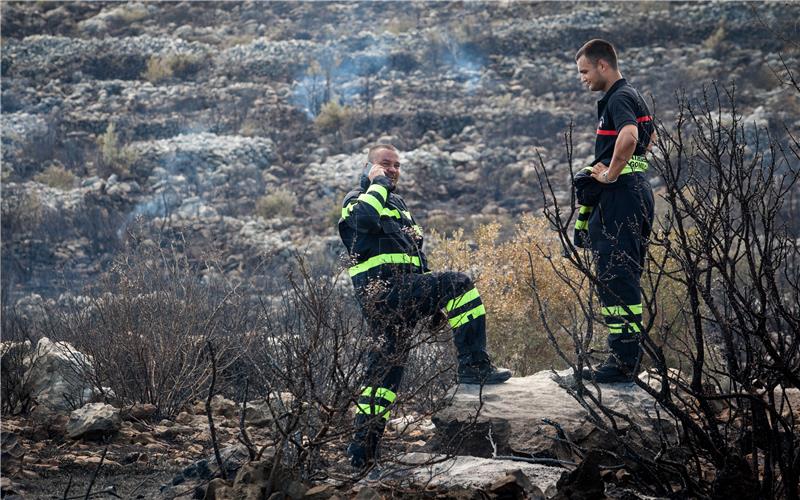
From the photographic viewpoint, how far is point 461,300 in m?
5.18

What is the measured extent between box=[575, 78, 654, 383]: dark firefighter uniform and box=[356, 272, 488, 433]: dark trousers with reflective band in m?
0.67

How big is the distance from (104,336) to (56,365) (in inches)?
16.4

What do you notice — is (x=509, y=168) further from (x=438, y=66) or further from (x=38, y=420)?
(x=38, y=420)

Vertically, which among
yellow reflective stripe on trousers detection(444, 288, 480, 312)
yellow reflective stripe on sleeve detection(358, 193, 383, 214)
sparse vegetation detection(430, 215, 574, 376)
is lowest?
sparse vegetation detection(430, 215, 574, 376)

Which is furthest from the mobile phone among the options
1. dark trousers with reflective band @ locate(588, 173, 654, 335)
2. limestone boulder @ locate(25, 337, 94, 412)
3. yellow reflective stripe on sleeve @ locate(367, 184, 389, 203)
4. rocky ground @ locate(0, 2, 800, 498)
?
rocky ground @ locate(0, 2, 800, 498)

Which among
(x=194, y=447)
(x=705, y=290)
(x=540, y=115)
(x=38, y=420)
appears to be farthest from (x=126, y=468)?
(x=540, y=115)

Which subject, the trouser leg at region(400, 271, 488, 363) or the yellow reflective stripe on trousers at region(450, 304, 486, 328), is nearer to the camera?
the trouser leg at region(400, 271, 488, 363)

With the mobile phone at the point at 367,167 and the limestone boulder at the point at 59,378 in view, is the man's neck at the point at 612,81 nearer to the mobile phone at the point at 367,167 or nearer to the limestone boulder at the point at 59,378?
the mobile phone at the point at 367,167

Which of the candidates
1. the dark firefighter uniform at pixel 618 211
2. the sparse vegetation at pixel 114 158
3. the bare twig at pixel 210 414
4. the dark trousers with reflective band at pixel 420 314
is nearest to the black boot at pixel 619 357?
the dark firefighter uniform at pixel 618 211

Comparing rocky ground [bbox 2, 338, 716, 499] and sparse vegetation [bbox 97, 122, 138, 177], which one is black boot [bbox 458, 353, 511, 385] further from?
sparse vegetation [bbox 97, 122, 138, 177]

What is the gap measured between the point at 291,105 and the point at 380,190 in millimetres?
20562

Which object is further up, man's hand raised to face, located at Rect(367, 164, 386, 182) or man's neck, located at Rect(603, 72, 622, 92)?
man's neck, located at Rect(603, 72, 622, 92)

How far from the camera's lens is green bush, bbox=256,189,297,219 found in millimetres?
19891

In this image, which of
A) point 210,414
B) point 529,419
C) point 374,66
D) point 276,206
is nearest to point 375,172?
point 529,419
